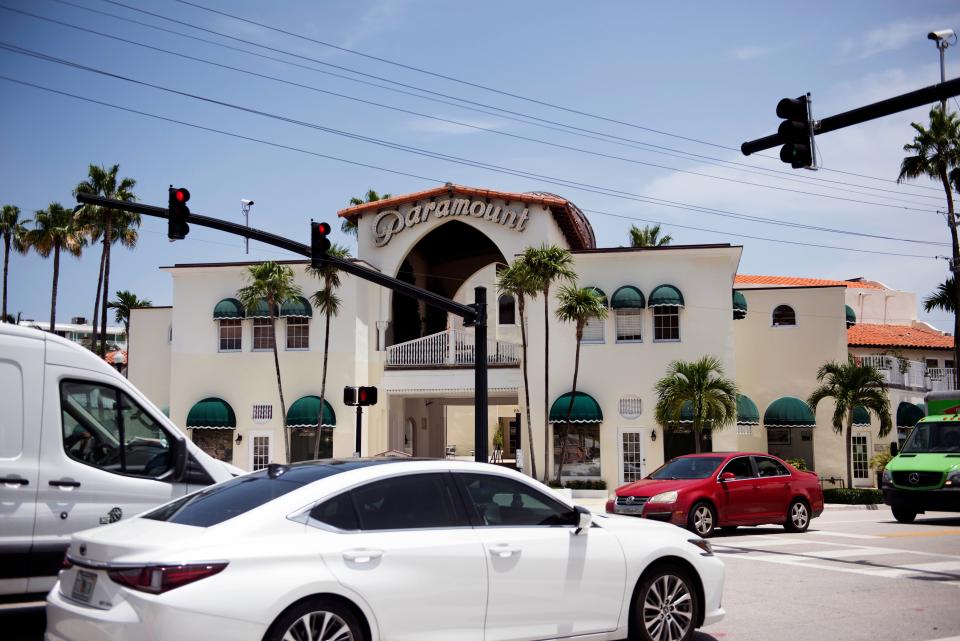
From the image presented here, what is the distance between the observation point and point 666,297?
33.5m

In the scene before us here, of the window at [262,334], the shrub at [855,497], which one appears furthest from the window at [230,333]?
the shrub at [855,497]

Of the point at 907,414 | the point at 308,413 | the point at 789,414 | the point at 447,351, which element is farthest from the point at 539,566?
the point at 907,414

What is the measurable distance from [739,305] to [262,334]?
18767 millimetres

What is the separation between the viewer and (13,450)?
7.72 meters

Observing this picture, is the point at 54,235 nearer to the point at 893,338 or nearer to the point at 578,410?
the point at 578,410

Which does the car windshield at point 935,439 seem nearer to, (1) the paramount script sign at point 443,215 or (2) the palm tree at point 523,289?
(2) the palm tree at point 523,289

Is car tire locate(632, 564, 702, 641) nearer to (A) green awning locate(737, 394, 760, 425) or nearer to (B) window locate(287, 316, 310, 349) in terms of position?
(A) green awning locate(737, 394, 760, 425)

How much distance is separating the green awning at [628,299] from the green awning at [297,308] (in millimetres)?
11766

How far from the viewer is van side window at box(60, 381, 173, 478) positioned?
8.10m

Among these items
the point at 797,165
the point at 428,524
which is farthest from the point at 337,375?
the point at 428,524

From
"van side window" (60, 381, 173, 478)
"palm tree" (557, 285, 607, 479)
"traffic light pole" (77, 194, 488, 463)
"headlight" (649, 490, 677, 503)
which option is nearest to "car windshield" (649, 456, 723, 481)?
"headlight" (649, 490, 677, 503)

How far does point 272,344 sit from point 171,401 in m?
4.75

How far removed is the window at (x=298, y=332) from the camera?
3625cm

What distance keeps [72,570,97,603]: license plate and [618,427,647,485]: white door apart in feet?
94.9
